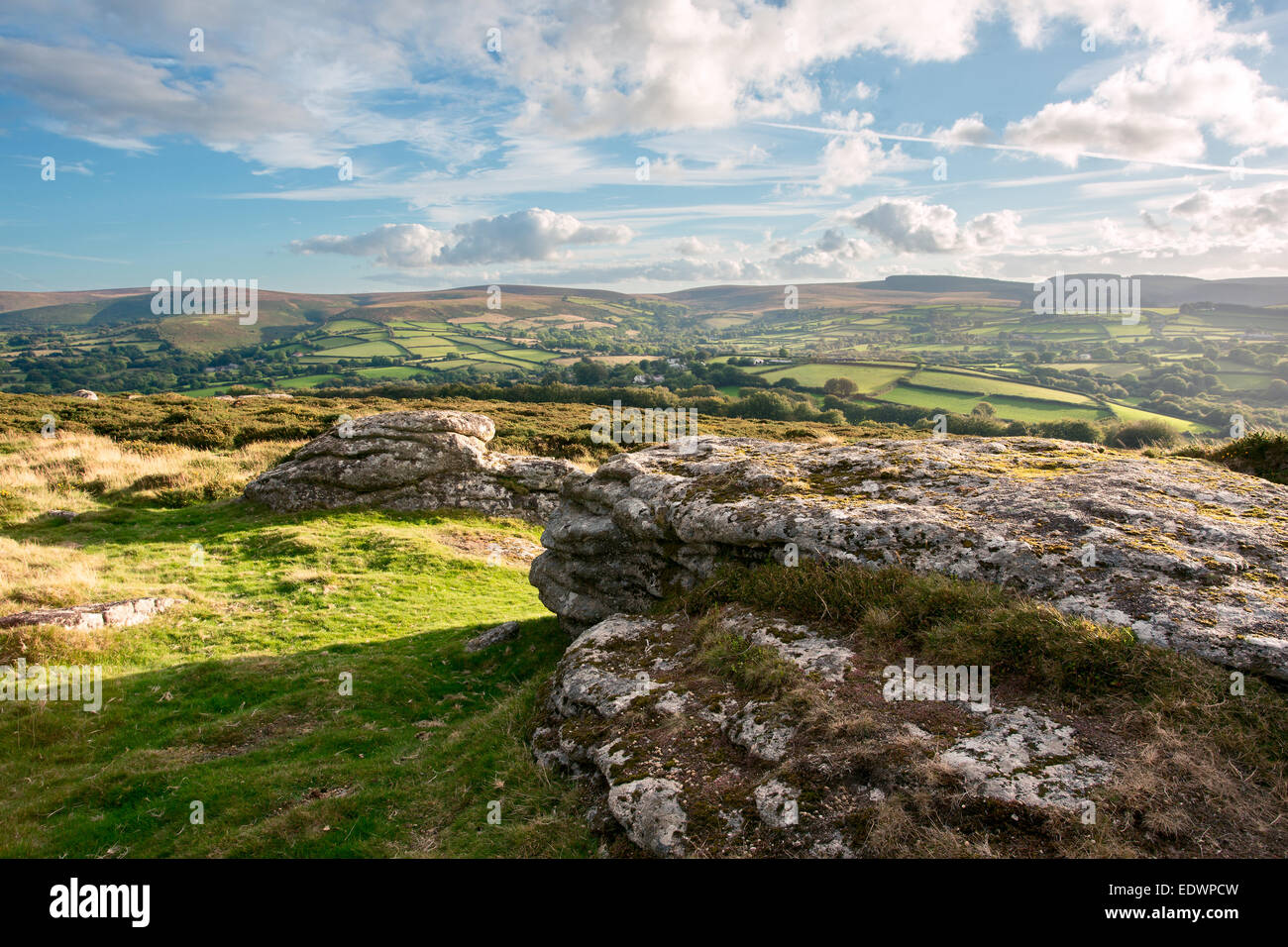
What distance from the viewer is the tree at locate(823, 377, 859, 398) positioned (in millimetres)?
100131

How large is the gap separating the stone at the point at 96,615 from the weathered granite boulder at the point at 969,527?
8.68 m

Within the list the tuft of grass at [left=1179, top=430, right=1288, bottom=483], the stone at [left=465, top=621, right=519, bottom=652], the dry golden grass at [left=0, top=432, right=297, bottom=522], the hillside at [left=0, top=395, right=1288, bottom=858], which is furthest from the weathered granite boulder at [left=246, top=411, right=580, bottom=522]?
the tuft of grass at [left=1179, top=430, right=1288, bottom=483]

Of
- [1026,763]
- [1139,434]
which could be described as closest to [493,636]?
[1026,763]

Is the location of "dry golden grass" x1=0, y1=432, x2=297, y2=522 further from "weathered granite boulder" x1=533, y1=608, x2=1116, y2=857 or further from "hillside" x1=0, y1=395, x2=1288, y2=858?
"weathered granite boulder" x1=533, y1=608, x2=1116, y2=857

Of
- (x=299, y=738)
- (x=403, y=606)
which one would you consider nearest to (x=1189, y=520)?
(x=299, y=738)

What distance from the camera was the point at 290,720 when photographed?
10406 mm

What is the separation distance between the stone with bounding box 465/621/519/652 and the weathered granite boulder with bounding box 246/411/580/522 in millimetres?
12271

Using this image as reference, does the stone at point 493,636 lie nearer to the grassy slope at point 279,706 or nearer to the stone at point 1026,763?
the grassy slope at point 279,706

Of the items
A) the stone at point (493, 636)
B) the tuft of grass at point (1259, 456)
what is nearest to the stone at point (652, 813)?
the stone at point (493, 636)

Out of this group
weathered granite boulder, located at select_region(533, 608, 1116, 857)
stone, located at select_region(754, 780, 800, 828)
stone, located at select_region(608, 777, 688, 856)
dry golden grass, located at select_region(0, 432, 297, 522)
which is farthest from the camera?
dry golden grass, located at select_region(0, 432, 297, 522)

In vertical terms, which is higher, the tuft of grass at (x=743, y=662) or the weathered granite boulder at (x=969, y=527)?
the weathered granite boulder at (x=969, y=527)

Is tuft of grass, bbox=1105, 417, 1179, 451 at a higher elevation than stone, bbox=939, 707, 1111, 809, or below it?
higher

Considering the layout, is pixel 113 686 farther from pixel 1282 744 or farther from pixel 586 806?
pixel 1282 744

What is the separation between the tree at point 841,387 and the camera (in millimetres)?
100131
